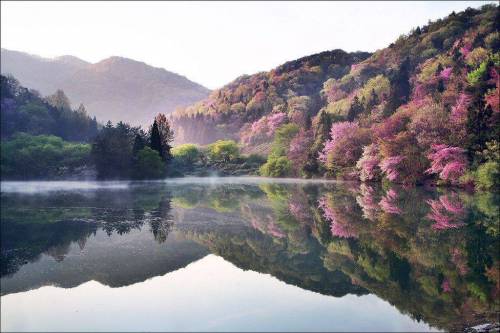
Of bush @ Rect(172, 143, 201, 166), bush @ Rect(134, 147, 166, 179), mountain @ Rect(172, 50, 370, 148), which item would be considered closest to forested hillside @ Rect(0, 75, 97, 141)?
bush @ Rect(172, 143, 201, 166)

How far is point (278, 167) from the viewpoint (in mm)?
95188

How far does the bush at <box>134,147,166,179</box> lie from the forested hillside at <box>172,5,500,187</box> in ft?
96.2

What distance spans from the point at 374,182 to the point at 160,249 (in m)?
53.9

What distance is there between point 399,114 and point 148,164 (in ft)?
133

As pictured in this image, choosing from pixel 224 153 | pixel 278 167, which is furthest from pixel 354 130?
pixel 224 153

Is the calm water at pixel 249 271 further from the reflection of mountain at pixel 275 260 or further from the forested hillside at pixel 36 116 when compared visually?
the forested hillside at pixel 36 116

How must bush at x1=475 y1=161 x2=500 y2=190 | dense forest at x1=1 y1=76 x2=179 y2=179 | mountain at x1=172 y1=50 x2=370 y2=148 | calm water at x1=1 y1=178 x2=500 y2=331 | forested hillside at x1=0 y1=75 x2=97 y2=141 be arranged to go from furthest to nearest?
mountain at x1=172 y1=50 x2=370 y2=148
forested hillside at x1=0 y1=75 x2=97 y2=141
dense forest at x1=1 y1=76 x2=179 y2=179
bush at x1=475 y1=161 x2=500 y2=190
calm water at x1=1 y1=178 x2=500 y2=331

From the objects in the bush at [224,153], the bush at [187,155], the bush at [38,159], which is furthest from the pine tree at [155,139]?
the bush at [224,153]

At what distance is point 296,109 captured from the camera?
449ft

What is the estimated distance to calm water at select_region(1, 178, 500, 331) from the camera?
36.6 ft


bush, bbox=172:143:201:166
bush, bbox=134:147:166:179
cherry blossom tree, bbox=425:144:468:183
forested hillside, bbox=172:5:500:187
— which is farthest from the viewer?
bush, bbox=172:143:201:166

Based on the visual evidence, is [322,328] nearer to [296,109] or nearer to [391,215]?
[391,215]

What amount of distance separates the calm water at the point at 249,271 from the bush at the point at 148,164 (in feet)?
136

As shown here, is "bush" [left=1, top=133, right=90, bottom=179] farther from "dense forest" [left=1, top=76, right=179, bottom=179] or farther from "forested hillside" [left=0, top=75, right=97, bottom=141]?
"forested hillside" [left=0, top=75, right=97, bottom=141]
